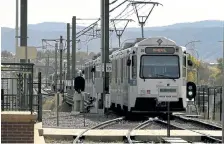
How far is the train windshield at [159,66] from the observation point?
25469mm

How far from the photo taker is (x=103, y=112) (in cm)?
3055

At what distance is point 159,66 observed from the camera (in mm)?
25500

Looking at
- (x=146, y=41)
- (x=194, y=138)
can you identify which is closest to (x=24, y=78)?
(x=194, y=138)

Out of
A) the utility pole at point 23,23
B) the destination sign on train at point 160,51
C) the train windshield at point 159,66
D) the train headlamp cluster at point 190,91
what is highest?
the utility pole at point 23,23

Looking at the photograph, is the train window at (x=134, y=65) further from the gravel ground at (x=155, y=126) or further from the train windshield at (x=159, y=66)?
the gravel ground at (x=155, y=126)

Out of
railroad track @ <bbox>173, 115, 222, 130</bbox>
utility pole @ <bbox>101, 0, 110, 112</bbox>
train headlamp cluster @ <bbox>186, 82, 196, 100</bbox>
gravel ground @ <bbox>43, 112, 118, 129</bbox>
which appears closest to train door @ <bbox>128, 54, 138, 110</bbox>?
gravel ground @ <bbox>43, 112, 118, 129</bbox>

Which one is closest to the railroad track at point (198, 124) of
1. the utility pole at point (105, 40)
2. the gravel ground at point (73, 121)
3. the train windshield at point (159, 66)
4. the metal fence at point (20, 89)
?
the train windshield at point (159, 66)

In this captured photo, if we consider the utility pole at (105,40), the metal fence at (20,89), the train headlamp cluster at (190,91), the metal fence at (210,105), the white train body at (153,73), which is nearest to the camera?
the metal fence at (20,89)

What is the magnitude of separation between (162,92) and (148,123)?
7513 mm

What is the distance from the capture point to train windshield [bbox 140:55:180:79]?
25469 millimetres

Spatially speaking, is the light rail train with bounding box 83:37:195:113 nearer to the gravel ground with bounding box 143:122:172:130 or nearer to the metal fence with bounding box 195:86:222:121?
the gravel ground with bounding box 143:122:172:130

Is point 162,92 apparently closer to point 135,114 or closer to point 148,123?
point 148,123

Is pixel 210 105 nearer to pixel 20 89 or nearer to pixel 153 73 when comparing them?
pixel 153 73

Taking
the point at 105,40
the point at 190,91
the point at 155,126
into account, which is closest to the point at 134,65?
the point at 190,91
